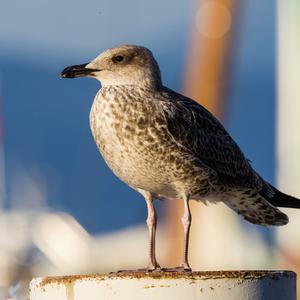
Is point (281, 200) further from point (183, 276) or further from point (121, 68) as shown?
point (183, 276)

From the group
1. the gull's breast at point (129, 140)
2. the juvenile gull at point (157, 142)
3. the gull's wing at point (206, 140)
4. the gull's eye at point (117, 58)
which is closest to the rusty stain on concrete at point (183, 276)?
the juvenile gull at point (157, 142)

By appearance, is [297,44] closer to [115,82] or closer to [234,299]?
[115,82]

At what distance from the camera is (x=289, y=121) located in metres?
27.5

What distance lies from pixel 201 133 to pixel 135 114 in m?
0.73

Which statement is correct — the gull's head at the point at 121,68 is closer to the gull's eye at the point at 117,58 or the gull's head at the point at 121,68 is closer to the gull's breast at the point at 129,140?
the gull's eye at the point at 117,58

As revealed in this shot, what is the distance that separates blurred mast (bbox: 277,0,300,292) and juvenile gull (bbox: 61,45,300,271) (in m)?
17.2

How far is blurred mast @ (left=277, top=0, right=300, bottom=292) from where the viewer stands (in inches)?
1034

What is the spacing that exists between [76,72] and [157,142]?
801 millimetres

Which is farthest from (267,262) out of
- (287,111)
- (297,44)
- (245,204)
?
(245,204)

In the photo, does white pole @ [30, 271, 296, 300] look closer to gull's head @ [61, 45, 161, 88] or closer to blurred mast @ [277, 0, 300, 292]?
gull's head @ [61, 45, 161, 88]

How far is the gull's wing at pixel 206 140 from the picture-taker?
7.62 m

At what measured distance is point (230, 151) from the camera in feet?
27.2

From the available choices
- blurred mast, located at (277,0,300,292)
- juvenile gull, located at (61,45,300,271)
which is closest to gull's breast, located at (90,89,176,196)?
juvenile gull, located at (61,45,300,271)

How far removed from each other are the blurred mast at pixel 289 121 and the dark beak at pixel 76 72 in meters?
17.9
